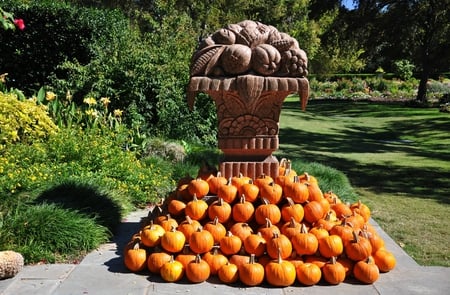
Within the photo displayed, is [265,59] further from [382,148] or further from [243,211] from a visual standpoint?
[382,148]

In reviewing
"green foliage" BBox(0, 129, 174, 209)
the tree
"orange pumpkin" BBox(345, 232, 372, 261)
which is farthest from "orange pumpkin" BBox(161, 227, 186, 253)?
the tree

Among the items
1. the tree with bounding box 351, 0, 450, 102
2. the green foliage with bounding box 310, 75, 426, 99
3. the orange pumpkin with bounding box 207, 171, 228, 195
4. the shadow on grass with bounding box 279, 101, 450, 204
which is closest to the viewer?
the orange pumpkin with bounding box 207, 171, 228, 195

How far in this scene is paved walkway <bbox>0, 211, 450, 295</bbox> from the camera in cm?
371

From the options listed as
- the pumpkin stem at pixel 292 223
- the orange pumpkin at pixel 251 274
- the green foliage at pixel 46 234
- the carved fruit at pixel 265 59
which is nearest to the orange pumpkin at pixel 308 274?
the orange pumpkin at pixel 251 274

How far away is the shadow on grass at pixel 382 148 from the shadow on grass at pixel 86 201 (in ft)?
16.0

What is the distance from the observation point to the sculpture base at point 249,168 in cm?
491

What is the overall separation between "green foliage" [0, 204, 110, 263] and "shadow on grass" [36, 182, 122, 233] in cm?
28

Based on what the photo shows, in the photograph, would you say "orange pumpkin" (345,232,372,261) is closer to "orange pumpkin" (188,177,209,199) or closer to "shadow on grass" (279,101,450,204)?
"orange pumpkin" (188,177,209,199)

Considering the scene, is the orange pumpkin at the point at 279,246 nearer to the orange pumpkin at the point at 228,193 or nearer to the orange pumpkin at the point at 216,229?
the orange pumpkin at the point at 216,229

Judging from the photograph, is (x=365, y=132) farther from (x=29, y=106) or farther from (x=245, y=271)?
(x=245, y=271)

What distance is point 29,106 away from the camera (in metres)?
7.21

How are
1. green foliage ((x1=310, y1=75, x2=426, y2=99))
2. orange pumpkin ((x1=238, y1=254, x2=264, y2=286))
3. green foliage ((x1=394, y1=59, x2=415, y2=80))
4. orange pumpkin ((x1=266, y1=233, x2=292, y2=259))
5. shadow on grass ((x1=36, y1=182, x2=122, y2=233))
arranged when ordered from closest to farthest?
orange pumpkin ((x1=238, y1=254, x2=264, y2=286)) < orange pumpkin ((x1=266, y1=233, x2=292, y2=259)) < shadow on grass ((x1=36, y1=182, x2=122, y2=233)) < green foliage ((x1=310, y1=75, x2=426, y2=99)) < green foliage ((x1=394, y1=59, x2=415, y2=80))

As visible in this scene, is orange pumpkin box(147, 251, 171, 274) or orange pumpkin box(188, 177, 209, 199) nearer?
orange pumpkin box(147, 251, 171, 274)

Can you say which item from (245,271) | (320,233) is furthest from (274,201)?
(245,271)
